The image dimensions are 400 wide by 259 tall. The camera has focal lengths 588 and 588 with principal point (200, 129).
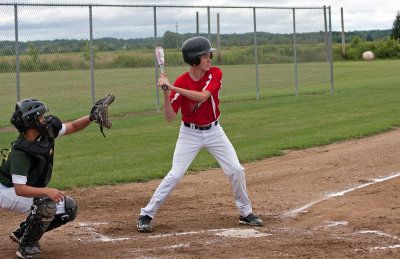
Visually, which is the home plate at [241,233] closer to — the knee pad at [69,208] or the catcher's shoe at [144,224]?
the catcher's shoe at [144,224]

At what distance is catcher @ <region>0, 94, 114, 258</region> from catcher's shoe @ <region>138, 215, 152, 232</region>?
3.16ft

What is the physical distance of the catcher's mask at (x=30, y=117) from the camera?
193 inches

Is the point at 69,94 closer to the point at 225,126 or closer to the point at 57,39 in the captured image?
the point at 57,39

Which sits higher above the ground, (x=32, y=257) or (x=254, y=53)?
(x=254, y=53)

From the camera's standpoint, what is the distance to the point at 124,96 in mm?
17578

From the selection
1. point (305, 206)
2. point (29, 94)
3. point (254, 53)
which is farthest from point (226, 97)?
point (305, 206)

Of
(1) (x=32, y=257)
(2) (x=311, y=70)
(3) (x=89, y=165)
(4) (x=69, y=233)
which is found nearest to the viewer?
(1) (x=32, y=257)

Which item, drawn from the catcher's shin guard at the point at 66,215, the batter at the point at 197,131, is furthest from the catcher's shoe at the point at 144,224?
the catcher's shin guard at the point at 66,215

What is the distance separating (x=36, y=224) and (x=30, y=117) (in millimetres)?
927

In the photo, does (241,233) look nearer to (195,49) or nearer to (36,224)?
(195,49)

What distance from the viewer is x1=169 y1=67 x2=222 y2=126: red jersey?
6.05 m

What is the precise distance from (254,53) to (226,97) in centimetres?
206

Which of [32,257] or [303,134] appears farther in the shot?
[303,134]

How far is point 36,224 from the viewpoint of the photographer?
5039 mm
